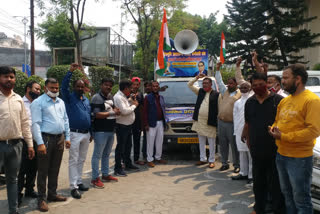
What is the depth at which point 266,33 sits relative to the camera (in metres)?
23.4

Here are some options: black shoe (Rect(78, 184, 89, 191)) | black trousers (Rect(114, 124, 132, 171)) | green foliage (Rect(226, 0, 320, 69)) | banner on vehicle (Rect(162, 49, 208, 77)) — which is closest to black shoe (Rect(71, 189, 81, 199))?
black shoe (Rect(78, 184, 89, 191))

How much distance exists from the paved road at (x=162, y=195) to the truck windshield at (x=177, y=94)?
1808 millimetres

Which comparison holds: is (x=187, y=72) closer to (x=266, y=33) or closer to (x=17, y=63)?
(x=266, y=33)

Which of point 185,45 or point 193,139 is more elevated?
point 185,45

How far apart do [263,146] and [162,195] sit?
1939 millimetres

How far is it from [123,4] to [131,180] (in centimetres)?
2025

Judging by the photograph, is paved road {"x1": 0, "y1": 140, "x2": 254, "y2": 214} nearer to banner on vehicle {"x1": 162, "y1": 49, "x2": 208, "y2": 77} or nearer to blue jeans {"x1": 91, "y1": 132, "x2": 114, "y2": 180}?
blue jeans {"x1": 91, "y1": 132, "x2": 114, "y2": 180}

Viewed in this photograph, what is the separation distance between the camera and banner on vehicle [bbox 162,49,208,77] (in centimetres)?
865

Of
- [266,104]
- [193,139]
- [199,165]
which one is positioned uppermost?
[266,104]

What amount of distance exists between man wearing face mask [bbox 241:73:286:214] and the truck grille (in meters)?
3.31

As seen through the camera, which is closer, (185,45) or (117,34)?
(185,45)

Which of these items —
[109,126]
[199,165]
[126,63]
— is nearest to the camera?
[109,126]

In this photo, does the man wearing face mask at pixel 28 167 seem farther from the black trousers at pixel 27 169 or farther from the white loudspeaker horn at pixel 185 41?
the white loudspeaker horn at pixel 185 41

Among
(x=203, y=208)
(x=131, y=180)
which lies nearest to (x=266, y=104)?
(x=203, y=208)
